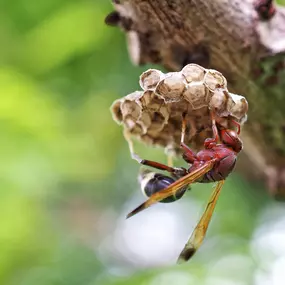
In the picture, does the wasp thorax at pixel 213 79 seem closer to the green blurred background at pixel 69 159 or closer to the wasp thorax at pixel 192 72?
the wasp thorax at pixel 192 72

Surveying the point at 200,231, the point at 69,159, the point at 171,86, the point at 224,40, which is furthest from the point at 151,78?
the point at 69,159

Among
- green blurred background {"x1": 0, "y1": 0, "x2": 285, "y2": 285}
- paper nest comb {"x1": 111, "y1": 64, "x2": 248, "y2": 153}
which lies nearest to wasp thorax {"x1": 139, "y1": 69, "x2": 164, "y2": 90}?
paper nest comb {"x1": 111, "y1": 64, "x2": 248, "y2": 153}

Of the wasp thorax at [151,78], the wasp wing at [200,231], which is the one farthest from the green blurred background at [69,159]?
the wasp thorax at [151,78]

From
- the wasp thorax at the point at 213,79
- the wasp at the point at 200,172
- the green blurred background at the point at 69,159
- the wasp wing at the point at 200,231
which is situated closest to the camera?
the wasp thorax at the point at 213,79

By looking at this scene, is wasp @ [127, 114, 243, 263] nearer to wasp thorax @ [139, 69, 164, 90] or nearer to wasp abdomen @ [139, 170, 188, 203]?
wasp abdomen @ [139, 170, 188, 203]

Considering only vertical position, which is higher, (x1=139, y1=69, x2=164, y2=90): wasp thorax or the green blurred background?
(x1=139, y1=69, x2=164, y2=90): wasp thorax

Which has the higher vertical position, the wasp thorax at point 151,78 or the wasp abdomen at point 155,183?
the wasp thorax at point 151,78
